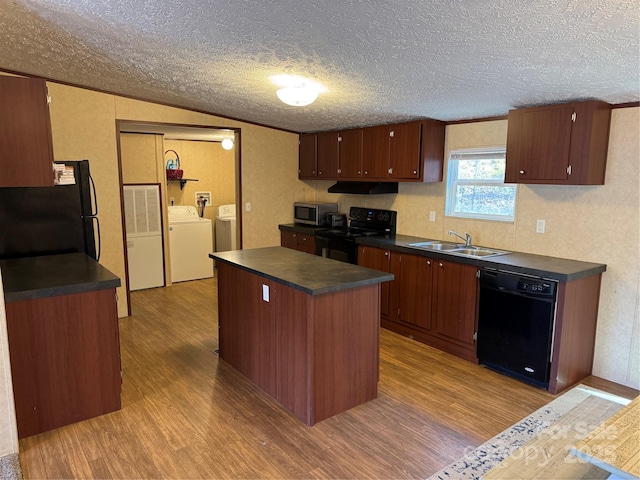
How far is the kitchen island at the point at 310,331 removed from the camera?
8.63ft

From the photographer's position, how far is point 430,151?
426 centimetres

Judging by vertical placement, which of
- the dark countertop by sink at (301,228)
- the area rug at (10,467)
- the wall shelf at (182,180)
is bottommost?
the area rug at (10,467)

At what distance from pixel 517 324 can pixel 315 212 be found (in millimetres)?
2954

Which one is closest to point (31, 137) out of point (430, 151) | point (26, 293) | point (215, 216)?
point (26, 293)

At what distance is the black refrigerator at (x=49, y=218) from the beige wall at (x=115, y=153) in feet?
2.72

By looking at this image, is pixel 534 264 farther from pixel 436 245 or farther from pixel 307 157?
pixel 307 157

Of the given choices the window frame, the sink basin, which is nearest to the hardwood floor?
the sink basin

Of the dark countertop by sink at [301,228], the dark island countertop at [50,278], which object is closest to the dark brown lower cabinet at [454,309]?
the dark countertop by sink at [301,228]

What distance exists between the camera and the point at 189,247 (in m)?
6.24

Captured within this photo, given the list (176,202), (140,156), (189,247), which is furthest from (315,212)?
(176,202)

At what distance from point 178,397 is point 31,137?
190 cm

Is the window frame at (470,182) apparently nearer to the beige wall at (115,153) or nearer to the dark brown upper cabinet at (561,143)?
the dark brown upper cabinet at (561,143)

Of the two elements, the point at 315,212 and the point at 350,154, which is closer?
the point at 350,154

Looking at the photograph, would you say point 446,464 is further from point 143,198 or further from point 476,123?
point 143,198
